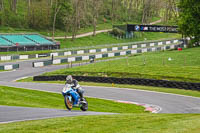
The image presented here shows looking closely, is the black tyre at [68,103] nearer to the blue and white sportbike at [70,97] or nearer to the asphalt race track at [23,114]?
the blue and white sportbike at [70,97]

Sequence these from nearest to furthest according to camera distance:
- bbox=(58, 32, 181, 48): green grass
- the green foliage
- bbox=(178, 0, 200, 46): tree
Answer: bbox=(178, 0, 200, 46): tree < bbox=(58, 32, 181, 48): green grass < the green foliage

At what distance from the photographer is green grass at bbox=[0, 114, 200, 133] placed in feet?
36.3

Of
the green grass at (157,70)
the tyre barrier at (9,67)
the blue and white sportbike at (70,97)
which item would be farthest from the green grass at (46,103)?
the tyre barrier at (9,67)

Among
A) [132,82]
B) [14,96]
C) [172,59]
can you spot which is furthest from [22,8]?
[14,96]

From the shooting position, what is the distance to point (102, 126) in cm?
1188

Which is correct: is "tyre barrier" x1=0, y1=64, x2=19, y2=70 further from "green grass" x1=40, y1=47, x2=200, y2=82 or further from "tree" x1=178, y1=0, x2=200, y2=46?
"tree" x1=178, y1=0, x2=200, y2=46

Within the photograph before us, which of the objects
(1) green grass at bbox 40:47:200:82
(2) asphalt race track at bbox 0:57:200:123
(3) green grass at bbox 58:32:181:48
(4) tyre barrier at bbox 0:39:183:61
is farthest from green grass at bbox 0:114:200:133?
(3) green grass at bbox 58:32:181:48

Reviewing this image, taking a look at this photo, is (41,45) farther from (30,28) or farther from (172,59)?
(172,59)

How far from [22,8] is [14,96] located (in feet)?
243

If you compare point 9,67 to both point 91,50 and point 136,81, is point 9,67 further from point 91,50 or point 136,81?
point 91,50

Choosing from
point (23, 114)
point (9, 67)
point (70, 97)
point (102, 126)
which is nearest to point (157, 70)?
point (70, 97)

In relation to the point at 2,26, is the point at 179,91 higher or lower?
lower

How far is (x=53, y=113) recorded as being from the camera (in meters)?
15.2

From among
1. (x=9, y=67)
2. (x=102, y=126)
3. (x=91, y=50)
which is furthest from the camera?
(x=91, y=50)
